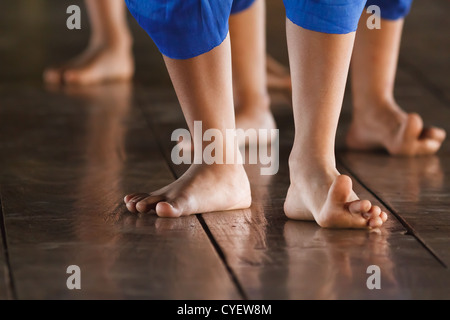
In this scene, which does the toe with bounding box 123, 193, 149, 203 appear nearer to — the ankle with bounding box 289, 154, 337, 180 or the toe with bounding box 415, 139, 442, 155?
the ankle with bounding box 289, 154, 337, 180

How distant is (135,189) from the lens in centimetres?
172

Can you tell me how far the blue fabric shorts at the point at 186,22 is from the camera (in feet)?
4.91

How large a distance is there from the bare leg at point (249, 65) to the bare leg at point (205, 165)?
1.59ft

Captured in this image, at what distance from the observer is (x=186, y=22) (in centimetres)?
151

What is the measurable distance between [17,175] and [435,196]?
84 centimetres

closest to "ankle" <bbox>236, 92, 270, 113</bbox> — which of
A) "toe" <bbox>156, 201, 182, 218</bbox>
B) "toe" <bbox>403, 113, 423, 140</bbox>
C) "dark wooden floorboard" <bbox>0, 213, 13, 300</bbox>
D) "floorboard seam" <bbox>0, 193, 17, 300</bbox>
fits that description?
"toe" <bbox>403, 113, 423, 140</bbox>

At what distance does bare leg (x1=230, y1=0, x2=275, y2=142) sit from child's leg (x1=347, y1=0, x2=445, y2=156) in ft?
0.73

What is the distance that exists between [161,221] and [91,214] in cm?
13

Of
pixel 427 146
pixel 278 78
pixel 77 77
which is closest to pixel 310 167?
pixel 427 146

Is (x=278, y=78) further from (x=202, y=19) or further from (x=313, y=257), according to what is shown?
(x=313, y=257)

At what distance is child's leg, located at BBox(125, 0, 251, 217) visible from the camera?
Result: 4.95 ft

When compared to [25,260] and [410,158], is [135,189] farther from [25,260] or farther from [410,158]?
[410,158]

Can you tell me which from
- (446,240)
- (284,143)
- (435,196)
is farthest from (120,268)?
(284,143)

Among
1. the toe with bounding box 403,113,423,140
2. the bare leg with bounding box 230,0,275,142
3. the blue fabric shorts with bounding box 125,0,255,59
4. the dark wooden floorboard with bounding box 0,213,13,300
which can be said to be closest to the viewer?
the dark wooden floorboard with bounding box 0,213,13,300
